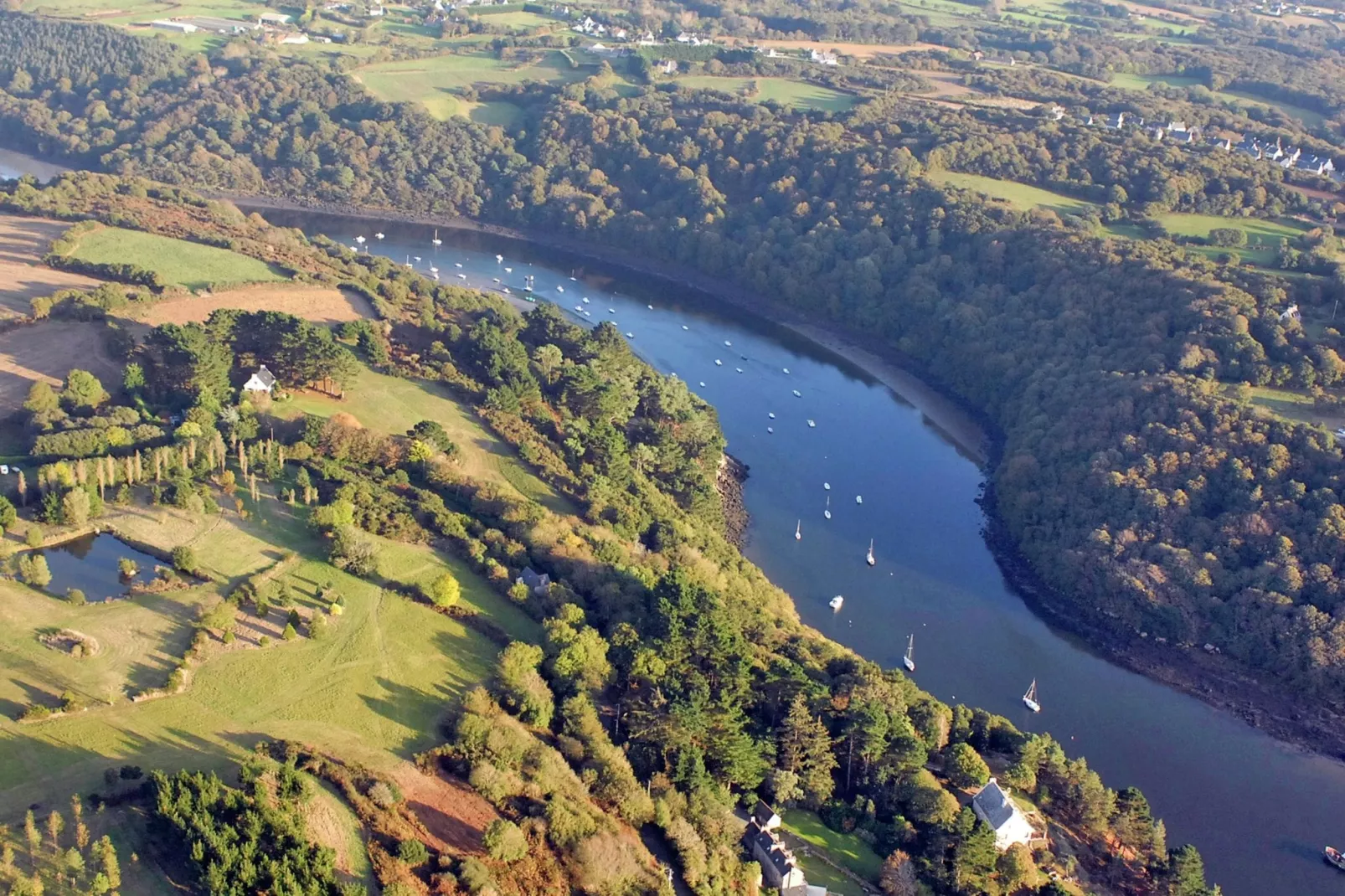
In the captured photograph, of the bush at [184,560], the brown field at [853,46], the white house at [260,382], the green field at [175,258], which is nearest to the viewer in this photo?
the bush at [184,560]

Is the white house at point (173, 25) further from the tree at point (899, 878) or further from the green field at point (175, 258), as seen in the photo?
the tree at point (899, 878)

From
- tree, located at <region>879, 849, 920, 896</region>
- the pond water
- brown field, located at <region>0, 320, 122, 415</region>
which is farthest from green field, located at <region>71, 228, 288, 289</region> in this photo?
tree, located at <region>879, 849, 920, 896</region>

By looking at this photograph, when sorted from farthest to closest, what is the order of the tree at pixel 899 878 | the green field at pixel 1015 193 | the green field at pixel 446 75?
the green field at pixel 446 75
the green field at pixel 1015 193
the tree at pixel 899 878

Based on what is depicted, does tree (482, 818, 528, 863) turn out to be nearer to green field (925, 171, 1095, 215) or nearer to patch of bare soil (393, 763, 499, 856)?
patch of bare soil (393, 763, 499, 856)

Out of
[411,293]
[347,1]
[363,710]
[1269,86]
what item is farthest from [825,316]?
[347,1]

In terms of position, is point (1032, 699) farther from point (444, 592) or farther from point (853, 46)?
point (853, 46)

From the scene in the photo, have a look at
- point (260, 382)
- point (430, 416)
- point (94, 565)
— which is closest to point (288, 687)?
point (94, 565)

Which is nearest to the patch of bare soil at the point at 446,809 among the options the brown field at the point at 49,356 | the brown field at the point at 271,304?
the brown field at the point at 49,356
